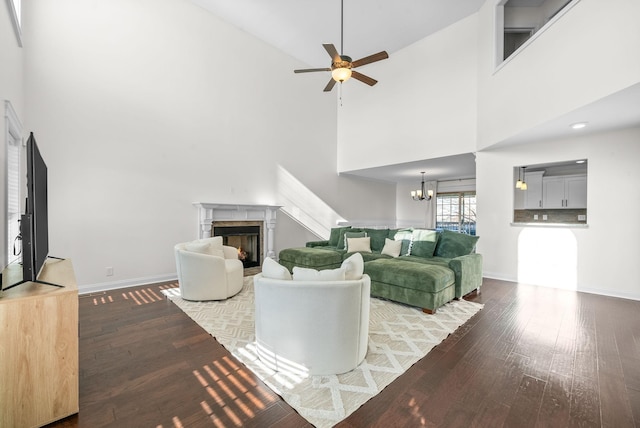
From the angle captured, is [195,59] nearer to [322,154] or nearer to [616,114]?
[322,154]

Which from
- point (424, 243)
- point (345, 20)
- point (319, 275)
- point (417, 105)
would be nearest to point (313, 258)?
point (424, 243)

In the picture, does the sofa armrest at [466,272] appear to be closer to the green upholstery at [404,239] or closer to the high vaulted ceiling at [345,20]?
the green upholstery at [404,239]

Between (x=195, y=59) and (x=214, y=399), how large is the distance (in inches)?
210

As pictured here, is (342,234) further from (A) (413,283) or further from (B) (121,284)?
(B) (121,284)

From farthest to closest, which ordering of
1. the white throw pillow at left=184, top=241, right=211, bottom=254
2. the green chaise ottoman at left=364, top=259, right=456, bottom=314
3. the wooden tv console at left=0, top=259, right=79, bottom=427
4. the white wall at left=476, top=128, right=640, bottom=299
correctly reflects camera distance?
1. the white wall at left=476, top=128, right=640, bottom=299
2. the white throw pillow at left=184, top=241, right=211, bottom=254
3. the green chaise ottoman at left=364, top=259, right=456, bottom=314
4. the wooden tv console at left=0, top=259, right=79, bottom=427

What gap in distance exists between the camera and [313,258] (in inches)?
189

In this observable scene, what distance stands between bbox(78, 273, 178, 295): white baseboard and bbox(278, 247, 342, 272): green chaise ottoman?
1983mm

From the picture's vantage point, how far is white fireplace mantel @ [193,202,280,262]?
4961mm

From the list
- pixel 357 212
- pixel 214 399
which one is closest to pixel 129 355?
pixel 214 399

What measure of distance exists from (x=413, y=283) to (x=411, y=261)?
712 mm

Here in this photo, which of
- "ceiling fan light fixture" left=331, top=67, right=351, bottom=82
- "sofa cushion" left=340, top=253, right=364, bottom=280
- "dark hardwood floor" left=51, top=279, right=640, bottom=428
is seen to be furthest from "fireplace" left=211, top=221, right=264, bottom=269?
"sofa cushion" left=340, top=253, right=364, bottom=280

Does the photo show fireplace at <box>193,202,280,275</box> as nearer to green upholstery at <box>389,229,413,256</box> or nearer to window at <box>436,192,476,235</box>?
green upholstery at <box>389,229,413,256</box>

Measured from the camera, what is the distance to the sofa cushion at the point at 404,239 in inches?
185

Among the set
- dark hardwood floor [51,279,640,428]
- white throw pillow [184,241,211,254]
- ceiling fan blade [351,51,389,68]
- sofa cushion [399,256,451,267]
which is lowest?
dark hardwood floor [51,279,640,428]
